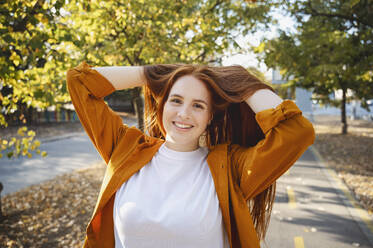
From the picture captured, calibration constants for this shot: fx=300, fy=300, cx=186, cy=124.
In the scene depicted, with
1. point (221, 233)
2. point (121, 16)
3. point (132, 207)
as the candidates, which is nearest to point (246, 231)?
point (221, 233)

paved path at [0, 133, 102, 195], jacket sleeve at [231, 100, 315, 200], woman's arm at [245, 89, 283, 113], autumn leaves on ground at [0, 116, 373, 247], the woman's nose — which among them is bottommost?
paved path at [0, 133, 102, 195]

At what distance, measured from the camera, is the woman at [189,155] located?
168 centimetres

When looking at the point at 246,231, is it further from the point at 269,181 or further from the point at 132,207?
the point at 132,207

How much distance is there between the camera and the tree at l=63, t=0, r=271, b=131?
16.1 feet

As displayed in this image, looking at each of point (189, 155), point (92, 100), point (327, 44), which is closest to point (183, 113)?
point (189, 155)

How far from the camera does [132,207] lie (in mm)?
1737

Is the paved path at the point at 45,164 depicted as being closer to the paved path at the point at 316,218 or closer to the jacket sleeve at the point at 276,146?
the paved path at the point at 316,218

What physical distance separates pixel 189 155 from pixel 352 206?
486 cm

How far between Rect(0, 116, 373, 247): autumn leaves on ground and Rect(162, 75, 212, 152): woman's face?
3.29m

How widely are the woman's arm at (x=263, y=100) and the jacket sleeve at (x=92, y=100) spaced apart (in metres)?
0.94

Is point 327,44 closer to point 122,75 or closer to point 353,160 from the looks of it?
point 353,160

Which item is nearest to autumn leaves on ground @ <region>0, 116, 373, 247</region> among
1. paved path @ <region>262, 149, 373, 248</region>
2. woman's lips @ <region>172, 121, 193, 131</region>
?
paved path @ <region>262, 149, 373, 248</region>

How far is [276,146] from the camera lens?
1.64 meters

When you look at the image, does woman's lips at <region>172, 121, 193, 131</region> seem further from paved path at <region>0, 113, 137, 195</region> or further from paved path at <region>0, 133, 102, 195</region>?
paved path at <region>0, 133, 102, 195</region>
